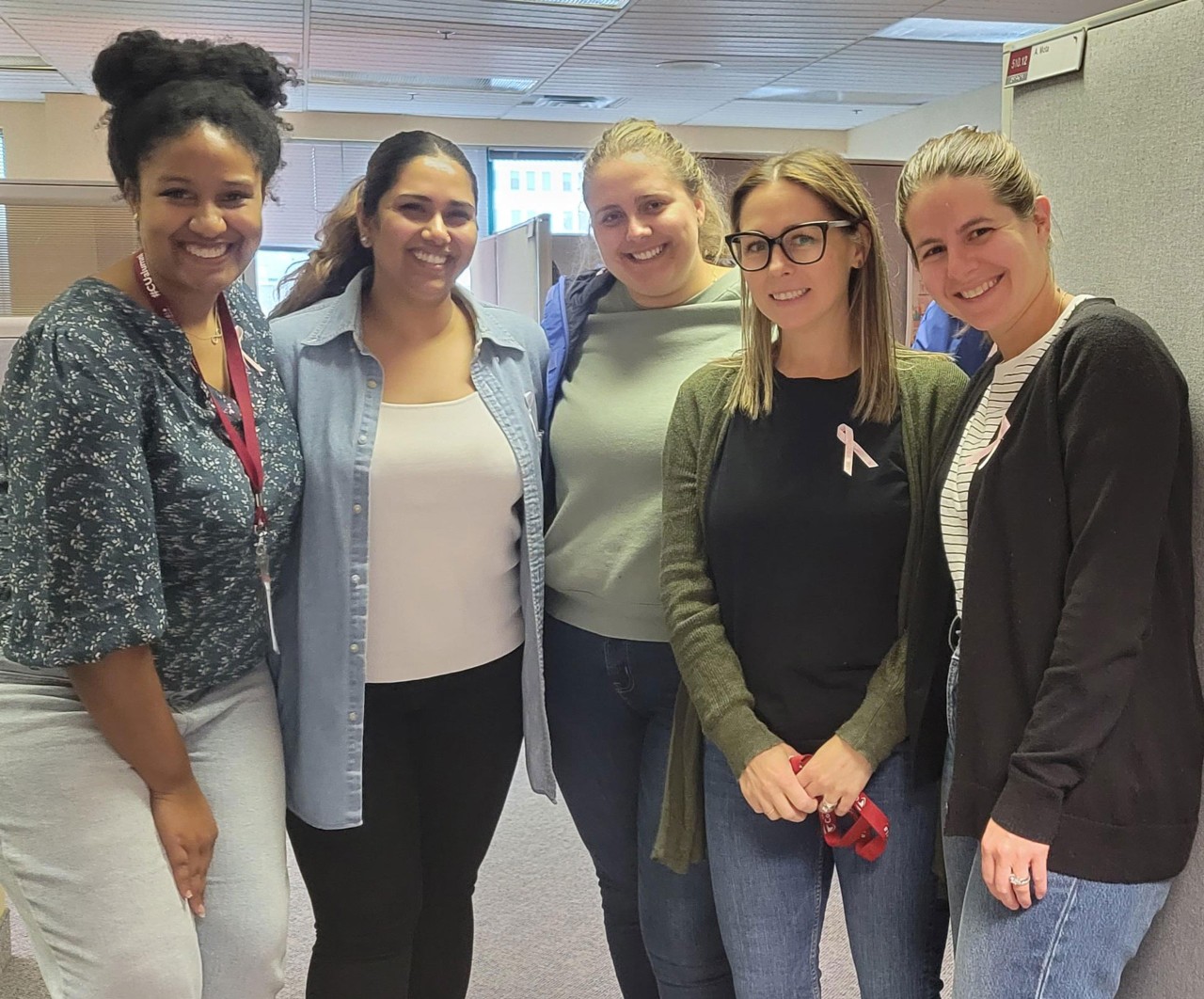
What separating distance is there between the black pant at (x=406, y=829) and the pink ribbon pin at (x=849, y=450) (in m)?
0.63

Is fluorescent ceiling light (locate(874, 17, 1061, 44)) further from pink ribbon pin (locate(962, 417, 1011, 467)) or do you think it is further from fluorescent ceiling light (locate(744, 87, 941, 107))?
pink ribbon pin (locate(962, 417, 1011, 467))

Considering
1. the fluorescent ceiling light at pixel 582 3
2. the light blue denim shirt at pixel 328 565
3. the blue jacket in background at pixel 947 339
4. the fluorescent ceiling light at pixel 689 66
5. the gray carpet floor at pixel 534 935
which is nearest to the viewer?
the light blue denim shirt at pixel 328 565

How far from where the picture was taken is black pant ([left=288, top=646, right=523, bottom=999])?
154 centimetres

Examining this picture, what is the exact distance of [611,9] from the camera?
18.4ft

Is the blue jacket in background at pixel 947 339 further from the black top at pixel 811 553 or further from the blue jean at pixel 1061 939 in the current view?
the blue jean at pixel 1061 939

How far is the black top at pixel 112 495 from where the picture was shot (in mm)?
1151

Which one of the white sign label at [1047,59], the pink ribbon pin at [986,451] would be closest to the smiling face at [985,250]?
the pink ribbon pin at [986,451]

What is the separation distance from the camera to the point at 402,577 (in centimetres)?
151

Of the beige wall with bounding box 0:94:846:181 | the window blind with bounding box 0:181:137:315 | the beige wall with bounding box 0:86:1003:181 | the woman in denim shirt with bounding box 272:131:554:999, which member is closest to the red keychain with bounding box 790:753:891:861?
the woman in denim shirt with bounding box 272:131:554:999

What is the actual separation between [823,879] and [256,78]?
4.39 feet

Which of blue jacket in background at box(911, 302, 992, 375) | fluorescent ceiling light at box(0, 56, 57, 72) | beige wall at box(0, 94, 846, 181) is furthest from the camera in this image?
beige wall at box(0, 94, 846, 181)

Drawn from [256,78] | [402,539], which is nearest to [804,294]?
[402,539]

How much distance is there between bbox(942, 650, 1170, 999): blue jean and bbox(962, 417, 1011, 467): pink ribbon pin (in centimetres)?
46

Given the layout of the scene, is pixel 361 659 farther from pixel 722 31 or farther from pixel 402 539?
Result: pixel 722 31
